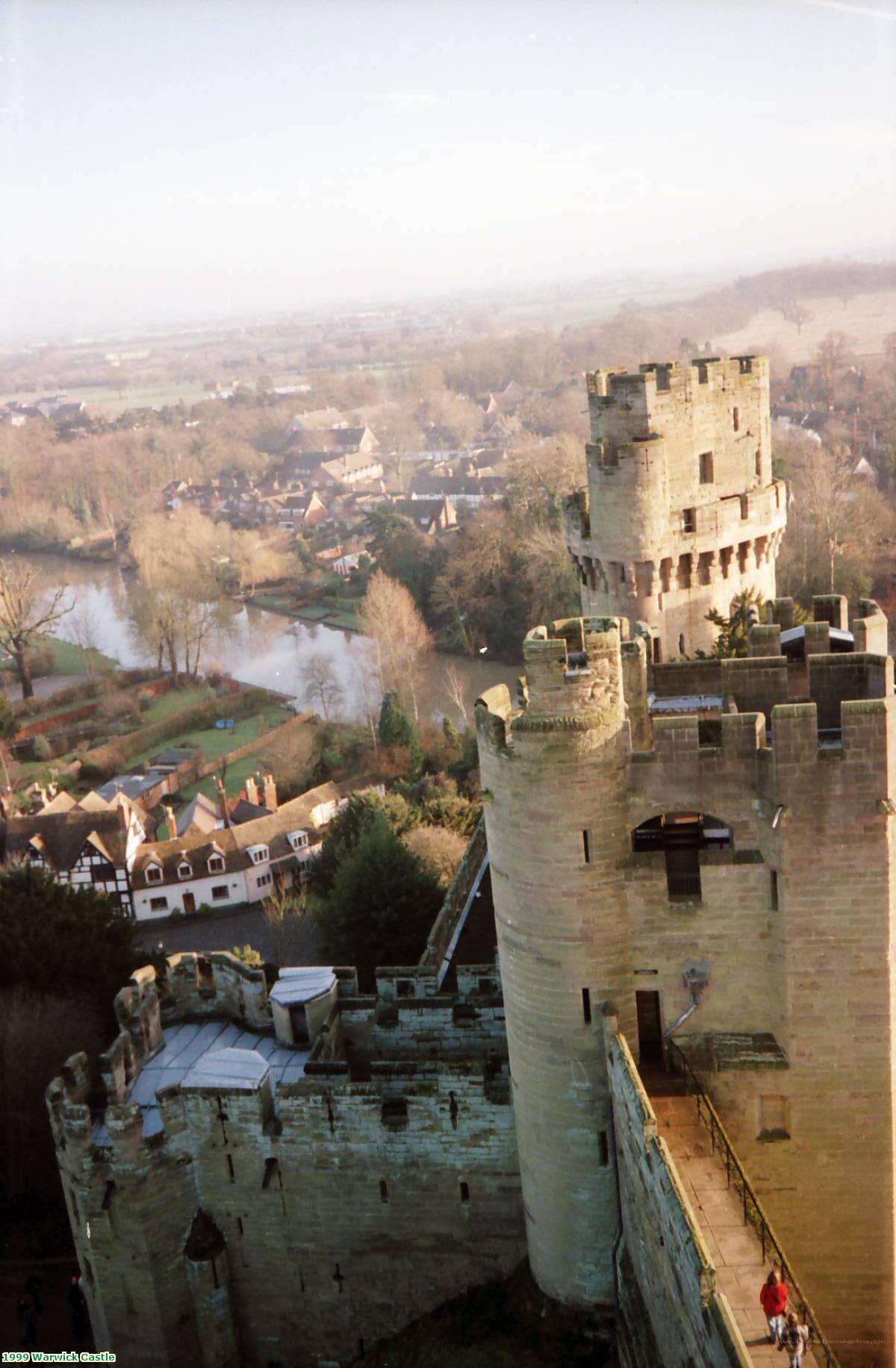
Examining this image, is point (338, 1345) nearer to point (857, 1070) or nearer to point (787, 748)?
point (857, 1070)

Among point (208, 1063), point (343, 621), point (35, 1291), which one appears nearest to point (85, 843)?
point (35, 1291)

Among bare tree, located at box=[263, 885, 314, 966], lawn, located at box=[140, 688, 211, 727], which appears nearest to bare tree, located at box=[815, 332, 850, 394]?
lawn, located at box=[140, 688, 211, 727]

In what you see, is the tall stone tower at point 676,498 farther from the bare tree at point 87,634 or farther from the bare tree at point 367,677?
the bare tree at point 87,634

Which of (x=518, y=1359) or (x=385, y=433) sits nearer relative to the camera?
(x=518, y=1359)

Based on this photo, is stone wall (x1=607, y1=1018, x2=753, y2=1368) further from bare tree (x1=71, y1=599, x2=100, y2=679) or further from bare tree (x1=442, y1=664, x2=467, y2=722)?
bare tree (x1=71, y1=599, x2=100, y2=679)

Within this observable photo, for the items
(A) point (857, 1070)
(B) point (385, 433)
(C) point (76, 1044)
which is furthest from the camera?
(B) point (385, 433)

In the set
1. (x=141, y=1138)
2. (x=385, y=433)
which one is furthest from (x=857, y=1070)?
(x=385, y=433)
